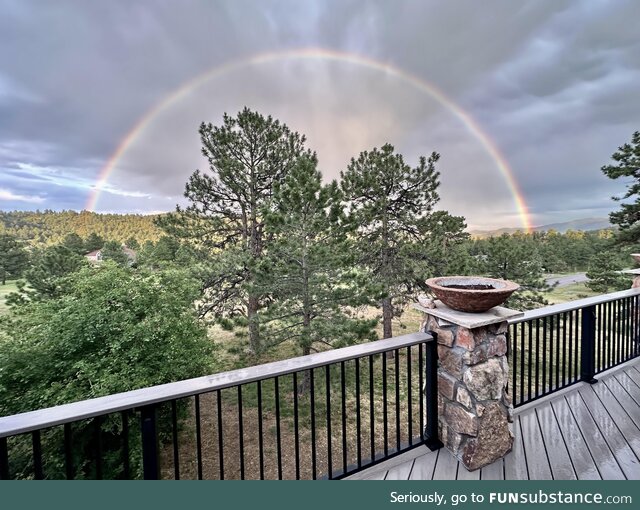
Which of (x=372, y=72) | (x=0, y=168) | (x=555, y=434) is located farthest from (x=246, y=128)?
(x=0, y=168)

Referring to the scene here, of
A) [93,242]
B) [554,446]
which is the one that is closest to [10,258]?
[93,242]

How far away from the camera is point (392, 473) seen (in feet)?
5.57

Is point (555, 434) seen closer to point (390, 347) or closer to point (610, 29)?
point (390, 347)

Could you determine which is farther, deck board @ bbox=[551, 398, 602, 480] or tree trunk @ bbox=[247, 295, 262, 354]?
tree trunk @ bbox=[247, 295, 262, 354]

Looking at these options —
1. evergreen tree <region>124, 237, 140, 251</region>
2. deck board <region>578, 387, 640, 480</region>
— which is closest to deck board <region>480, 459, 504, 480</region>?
deck board <region>578, 387, 640, 480</region>

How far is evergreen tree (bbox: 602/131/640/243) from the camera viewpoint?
10391 mm

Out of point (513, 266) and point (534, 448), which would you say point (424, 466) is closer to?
point (534, 448)

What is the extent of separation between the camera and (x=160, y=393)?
3.87ft

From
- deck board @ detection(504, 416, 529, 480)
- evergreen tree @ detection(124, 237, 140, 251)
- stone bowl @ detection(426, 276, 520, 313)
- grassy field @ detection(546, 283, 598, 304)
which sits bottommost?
grassy field @ detection(546, 283, 598, 304)

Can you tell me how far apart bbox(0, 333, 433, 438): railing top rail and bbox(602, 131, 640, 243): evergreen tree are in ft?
46.6

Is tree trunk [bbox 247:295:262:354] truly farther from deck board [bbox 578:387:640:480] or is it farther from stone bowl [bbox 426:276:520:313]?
deck board [bbox 578:387:640:480]

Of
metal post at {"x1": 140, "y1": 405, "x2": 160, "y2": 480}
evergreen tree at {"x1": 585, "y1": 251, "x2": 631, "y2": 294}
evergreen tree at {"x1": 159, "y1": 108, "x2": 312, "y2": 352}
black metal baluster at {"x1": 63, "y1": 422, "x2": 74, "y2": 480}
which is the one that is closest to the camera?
black metal baluster at {"x1": 63, "y1": 422, "x2": 74, "y2": 480}

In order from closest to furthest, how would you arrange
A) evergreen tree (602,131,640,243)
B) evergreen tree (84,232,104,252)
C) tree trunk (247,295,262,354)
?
tree trunk (247,295,262,354)
evergreen tree (602,131,640,243)
evergreen tree (84,232,104,252)

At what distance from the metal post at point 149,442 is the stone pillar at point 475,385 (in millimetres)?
1581
